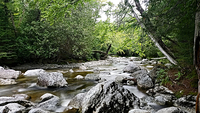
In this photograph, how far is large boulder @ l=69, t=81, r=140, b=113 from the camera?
3.53 meters

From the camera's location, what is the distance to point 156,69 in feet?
22.7

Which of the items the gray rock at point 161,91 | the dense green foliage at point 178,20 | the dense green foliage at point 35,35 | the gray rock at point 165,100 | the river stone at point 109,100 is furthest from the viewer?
the dense green foliage at point 35,35

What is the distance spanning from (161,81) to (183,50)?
6.25ft

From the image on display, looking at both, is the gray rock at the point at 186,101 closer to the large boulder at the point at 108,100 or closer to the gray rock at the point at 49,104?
the large boulder at the point at 108,100

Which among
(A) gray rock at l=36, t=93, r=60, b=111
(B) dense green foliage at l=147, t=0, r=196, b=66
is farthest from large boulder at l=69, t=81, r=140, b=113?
(B) dense green foliage at l=147, t=0, r=196, b=66

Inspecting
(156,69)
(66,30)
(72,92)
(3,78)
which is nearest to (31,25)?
(66,30)

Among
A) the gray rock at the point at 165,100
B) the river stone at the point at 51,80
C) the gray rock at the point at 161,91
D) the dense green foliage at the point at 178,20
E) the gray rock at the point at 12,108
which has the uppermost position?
the dense green foliage at the point at 178,20

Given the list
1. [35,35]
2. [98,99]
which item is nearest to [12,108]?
[98,99]

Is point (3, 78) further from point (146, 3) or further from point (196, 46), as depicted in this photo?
point (196, 46)

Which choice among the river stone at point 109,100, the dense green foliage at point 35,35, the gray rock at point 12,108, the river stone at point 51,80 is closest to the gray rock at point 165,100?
the river stone at point 109,100

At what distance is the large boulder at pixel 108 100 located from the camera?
3.53m

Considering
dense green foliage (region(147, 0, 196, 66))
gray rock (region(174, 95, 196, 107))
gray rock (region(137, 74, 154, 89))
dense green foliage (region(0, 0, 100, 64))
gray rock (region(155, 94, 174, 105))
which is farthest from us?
dense green foliage (region(0, 0, 100, 64))

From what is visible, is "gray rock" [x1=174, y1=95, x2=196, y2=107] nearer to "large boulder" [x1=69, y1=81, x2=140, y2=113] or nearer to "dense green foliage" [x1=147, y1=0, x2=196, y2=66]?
"dense green foliage" [x1=147, y1=0, x2=196, y2=66]

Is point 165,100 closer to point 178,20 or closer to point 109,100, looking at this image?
point 109,100
